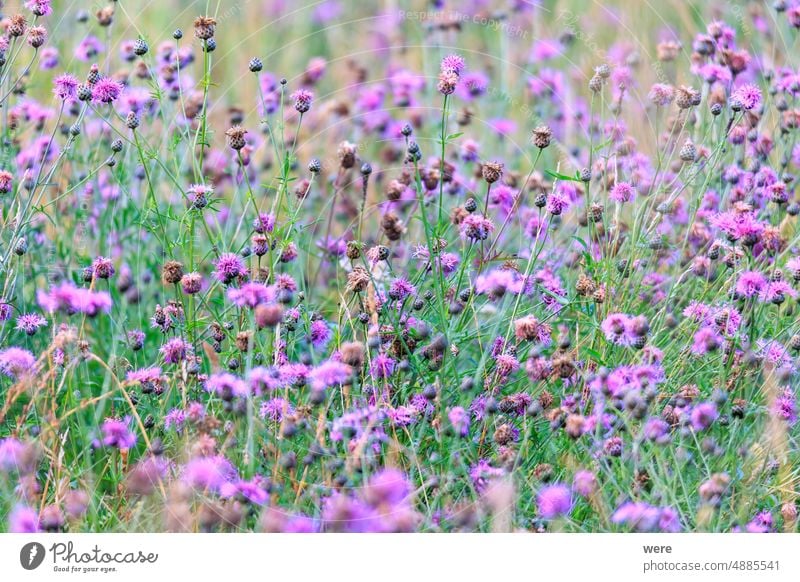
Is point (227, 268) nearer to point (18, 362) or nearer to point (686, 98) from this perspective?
point (18, 362)

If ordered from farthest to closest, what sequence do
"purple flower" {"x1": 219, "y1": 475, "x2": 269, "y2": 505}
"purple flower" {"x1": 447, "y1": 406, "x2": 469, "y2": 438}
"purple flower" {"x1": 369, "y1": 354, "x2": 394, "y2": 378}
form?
"purple flower" {"x1": 369, "y1": 354, "x2": 394, "y2": 378} → "purple flower" {"x1": 447, "y1": 406, "x2": 469, "y2": 438} → "purple flower" {"x1": 219, "y1": 475, "x2": 269, "y2": 505}

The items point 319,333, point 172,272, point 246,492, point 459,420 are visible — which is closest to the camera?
point 246,492

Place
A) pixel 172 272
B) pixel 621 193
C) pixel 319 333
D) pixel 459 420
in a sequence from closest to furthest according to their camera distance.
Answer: pixel 459 420 → pixel 172 272 → pixel 319 333 → pixel 621 193

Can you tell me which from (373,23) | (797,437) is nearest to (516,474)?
(797,437)

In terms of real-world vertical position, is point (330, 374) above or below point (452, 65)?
below

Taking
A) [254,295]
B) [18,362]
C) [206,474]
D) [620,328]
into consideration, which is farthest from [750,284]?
[18,362]

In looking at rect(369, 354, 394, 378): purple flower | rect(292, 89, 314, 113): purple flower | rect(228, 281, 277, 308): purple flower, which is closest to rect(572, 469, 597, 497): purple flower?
rect(369, 354, 394, 378): purple flower

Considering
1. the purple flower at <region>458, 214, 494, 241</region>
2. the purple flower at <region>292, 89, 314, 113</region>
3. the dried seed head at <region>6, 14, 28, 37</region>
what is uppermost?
the dried seed head at <region>6, 14, 28, 37</region>

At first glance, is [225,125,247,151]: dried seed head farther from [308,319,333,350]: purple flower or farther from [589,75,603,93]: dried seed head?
[589,75,603,93]: dried seed head

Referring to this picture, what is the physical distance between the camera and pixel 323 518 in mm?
1689

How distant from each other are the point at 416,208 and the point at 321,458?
819 millimetres

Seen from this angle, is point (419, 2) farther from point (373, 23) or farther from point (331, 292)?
point (331, 292)

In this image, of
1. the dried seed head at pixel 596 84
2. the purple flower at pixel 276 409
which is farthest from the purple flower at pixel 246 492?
the dried seed head at pixel 596 84

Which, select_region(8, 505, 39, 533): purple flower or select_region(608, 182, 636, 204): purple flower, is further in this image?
select_region(608, 182, 636, 204): purple flower
